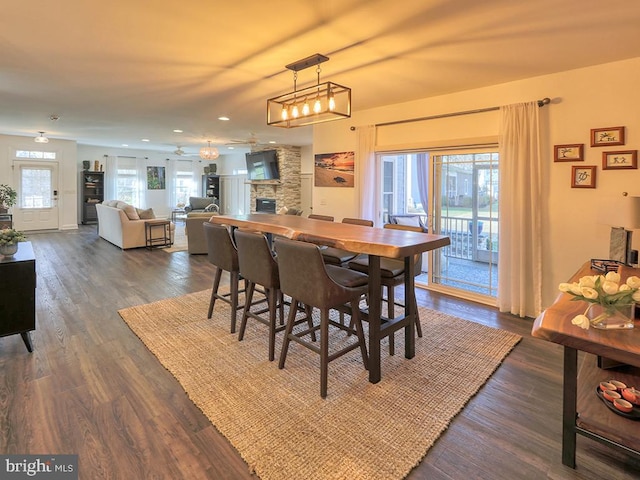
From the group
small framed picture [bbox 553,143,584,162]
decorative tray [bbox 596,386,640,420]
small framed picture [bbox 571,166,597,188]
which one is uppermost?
small framed picture [bbox 553,143,584,162]

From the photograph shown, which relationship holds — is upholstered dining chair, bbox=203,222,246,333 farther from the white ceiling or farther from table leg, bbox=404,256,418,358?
the white ceiling

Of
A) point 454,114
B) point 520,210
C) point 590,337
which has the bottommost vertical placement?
point 590,337

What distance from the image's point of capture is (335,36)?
2.75 m

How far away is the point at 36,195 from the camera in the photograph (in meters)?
9.55

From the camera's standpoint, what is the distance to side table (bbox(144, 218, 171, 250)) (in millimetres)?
7531

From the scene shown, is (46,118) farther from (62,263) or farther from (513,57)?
(513,57)

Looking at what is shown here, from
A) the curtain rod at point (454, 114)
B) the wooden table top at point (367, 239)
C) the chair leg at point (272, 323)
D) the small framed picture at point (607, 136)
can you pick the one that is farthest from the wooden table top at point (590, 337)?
the curtain rod at point (454, 114)

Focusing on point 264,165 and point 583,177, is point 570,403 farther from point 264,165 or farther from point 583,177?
point 264,165

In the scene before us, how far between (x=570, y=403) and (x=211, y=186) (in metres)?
13.4

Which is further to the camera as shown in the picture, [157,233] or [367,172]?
[157,233]

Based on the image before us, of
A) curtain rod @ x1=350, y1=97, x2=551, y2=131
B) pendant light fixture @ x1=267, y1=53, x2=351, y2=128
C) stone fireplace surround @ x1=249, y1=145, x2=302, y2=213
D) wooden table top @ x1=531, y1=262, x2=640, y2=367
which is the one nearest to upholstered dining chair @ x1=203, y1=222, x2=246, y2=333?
pendant light fixture @ x1=267, y1=53, x2=351, y2=128

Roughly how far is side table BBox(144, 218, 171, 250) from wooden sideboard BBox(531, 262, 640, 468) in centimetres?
750

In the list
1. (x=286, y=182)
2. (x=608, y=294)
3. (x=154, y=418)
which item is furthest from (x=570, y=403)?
(x=286, y=182)

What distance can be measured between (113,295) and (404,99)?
452 cm
